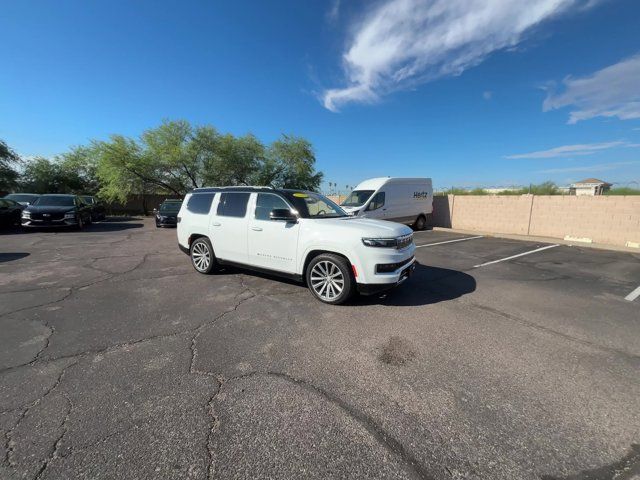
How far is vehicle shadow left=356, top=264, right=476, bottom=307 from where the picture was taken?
4797 mm

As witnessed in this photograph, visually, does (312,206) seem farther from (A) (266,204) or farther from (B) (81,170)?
(B) (81,170)

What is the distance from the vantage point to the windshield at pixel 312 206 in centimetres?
514

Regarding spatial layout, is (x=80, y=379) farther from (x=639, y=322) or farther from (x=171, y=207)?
(x=171, y=207)

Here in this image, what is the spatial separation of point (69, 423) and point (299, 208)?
380 cm

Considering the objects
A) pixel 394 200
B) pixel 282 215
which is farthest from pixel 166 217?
pixel 282 215

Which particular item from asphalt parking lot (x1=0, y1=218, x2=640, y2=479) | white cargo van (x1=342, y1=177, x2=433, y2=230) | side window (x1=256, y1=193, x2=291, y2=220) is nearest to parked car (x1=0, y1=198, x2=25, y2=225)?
asphalt parking lot (x1=0, y1=218, x2=640, y2=479)

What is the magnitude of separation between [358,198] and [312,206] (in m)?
8.44

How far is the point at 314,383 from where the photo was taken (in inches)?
107

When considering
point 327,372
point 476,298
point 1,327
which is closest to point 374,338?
point 327,372

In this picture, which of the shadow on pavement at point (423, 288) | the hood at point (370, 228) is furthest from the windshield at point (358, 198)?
the hood at point (370, 228)

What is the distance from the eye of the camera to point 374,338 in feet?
11.8

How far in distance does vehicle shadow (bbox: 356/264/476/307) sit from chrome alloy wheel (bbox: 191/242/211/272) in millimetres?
3365

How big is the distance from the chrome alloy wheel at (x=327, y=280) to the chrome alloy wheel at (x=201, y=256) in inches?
108

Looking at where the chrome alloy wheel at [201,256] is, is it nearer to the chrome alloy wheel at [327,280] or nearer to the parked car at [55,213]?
the chrome alloy wheel at [327,280]
